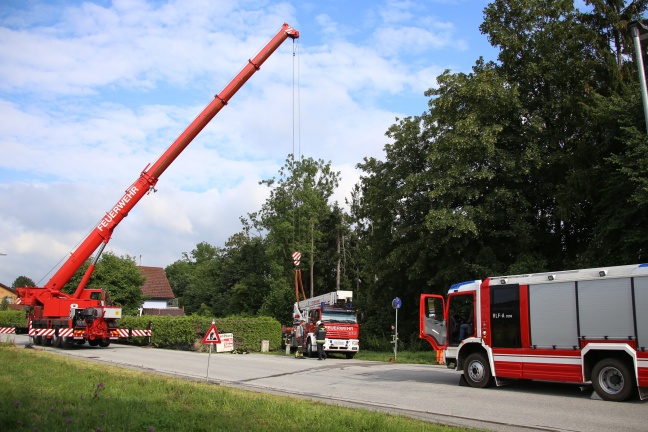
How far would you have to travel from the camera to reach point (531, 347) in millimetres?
12836

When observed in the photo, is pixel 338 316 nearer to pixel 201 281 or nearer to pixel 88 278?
pixel 88 278

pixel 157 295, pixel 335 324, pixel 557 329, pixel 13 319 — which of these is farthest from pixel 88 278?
pixel 157 295

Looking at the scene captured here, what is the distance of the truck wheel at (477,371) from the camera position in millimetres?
13727

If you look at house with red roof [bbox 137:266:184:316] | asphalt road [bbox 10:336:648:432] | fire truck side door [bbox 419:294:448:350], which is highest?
house with red roof [bbox 137:266:184:316]

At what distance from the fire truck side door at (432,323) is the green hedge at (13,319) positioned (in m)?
39.4

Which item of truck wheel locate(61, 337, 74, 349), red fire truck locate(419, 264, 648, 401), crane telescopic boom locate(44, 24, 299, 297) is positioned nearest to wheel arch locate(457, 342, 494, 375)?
red fire truck locate(419, 264, 648, 401)

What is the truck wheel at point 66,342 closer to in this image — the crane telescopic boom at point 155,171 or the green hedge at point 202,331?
the crane telescopic boom at point 155,171

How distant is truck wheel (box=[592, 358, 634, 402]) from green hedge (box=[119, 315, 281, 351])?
69.4 ft

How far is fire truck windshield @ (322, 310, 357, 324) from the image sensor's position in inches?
1029

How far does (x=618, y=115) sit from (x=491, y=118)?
6.70 metres

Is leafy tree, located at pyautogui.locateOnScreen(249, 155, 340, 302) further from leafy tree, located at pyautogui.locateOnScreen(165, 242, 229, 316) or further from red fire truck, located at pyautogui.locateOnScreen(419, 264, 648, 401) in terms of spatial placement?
red fire truck, located at pyautogui.locateOnScreen(419, 264, 648, 401)

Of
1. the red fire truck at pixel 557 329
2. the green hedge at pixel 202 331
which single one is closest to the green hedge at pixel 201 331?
the green hedge at pixel 202 331

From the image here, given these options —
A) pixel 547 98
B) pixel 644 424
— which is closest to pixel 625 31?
pixel 547 98

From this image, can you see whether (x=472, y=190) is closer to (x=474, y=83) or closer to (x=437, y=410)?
(x=474, y=83)
